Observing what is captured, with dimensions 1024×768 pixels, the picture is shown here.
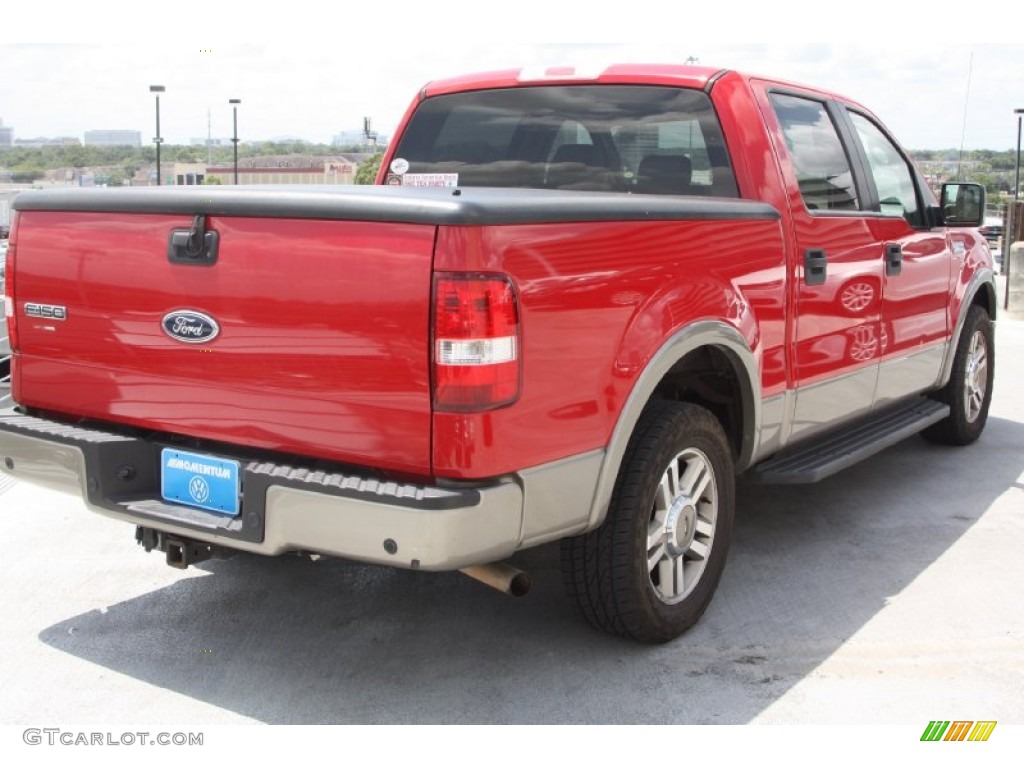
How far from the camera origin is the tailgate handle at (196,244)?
315cm

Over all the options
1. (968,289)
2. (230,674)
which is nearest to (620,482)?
(230,674)

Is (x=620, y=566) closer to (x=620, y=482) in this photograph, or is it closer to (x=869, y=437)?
(x=620, y=482)

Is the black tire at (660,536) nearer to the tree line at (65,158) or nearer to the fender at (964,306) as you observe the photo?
the fender at (964,306)

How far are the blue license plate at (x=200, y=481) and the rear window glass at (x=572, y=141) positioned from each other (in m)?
2.05

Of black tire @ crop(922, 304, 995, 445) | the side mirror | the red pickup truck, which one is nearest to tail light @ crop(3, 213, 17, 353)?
the red pickup truck

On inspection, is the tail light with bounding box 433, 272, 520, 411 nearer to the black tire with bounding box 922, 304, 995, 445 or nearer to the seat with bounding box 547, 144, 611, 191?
the seat with bounding box 547, 144, 611, 191

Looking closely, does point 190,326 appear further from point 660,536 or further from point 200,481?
point 660,536

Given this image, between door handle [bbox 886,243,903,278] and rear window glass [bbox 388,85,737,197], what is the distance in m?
1.09

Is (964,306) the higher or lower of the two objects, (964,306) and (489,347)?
the lower

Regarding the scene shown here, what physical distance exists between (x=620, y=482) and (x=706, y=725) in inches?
28.8

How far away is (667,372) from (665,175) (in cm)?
108

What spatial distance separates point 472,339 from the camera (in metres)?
2.83
